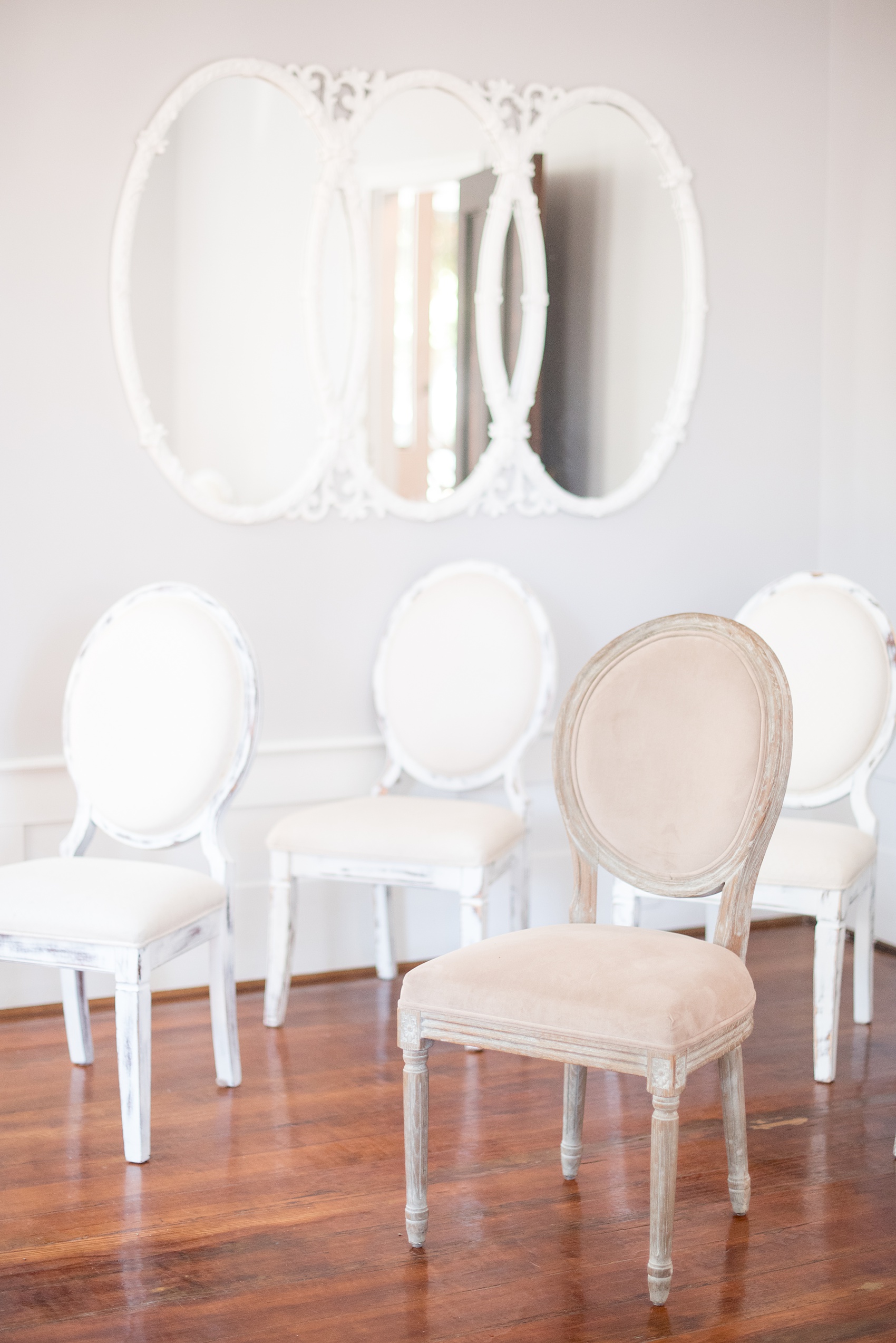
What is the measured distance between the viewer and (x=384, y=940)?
352 centimetres

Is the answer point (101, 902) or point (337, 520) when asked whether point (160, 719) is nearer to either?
point (101, 902)

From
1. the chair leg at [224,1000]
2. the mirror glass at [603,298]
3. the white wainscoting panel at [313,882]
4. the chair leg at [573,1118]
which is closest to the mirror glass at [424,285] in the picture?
the mirror glass at [603,298]

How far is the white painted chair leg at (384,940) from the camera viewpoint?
3.50 m

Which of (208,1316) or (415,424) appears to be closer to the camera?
(208,1316)

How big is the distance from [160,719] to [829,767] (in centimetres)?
160

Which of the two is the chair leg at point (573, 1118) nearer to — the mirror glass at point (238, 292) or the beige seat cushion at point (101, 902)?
the beige seat cushion at point (101, 902)

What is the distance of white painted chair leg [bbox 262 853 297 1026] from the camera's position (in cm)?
310

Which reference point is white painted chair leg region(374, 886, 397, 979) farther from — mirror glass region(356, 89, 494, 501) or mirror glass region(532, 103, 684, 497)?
mirror glass region(532, 103, 684, 497)

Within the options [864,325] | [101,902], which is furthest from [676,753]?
[864,325]

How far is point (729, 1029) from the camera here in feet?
6.59

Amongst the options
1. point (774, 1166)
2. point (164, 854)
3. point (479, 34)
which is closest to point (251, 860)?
point (164, 854)

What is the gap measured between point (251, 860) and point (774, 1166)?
1584 millimetres

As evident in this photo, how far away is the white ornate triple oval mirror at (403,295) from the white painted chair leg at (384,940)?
104cm

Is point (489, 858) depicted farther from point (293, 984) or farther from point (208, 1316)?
point (208, 1316)
